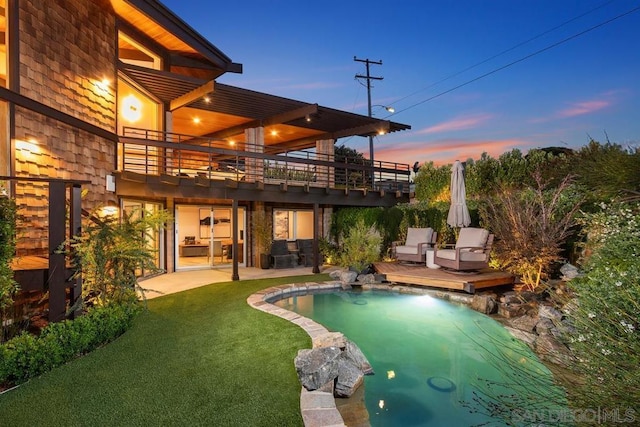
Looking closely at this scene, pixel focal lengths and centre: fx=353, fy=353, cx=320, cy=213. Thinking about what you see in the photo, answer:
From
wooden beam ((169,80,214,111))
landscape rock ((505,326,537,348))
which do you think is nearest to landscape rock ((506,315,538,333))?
landscape rock ((505,326,537,348))

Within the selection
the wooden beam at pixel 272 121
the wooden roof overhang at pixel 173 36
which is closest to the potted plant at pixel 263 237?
the wooden beam at pixel 272 121

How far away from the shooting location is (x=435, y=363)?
4715 millimetres

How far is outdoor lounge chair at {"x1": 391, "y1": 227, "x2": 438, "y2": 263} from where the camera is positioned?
9.82m

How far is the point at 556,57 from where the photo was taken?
16.5m

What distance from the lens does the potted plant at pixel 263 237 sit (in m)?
12.2

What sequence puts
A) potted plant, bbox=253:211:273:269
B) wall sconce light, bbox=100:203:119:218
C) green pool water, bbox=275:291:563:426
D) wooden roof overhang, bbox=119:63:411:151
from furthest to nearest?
potted plant, bbox=253:211:273:269
wooden roof overhang, bbox=119:63:411:151
wall sconce light, bbox=100:203:119:218
green pool water, bbox=275:291:563:426

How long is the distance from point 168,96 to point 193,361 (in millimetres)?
9381

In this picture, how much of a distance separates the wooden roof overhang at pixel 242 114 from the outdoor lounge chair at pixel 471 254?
6250mm

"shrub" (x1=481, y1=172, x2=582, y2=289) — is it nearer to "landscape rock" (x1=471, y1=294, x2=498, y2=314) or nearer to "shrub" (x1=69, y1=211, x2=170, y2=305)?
"landscape rock" (x1=471, y1=294, x2=498, y2=314)

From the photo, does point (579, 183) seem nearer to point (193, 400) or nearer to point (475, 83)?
point (193, 400)

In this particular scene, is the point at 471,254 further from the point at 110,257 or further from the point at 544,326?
the point at 110,257

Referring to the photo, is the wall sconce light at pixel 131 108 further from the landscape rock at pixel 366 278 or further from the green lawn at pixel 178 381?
the landscape rock at pixel 366 278

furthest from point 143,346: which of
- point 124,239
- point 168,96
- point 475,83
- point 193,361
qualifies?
point 475,83

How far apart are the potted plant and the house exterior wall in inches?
186
